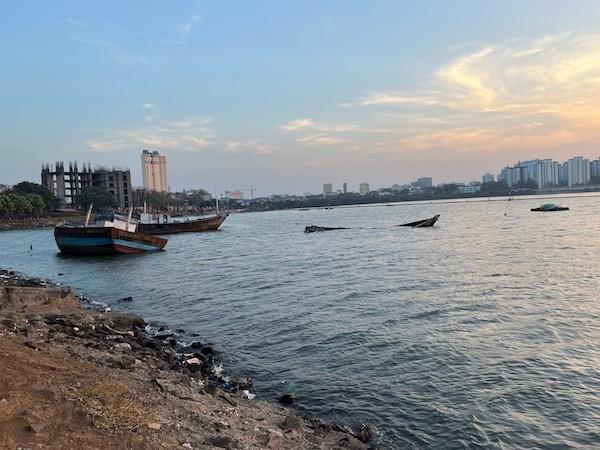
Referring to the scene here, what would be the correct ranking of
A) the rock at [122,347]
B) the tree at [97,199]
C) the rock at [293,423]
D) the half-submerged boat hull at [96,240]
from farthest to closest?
1. the tree at [97,199]
2. the half-submerged boat hull at [96,240]
3. the rock at [122,347]
4. the rock at [293,423]

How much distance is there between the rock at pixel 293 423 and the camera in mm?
8665

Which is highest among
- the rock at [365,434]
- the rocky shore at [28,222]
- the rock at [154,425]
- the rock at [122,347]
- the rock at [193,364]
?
the rocky shore at [28,222]

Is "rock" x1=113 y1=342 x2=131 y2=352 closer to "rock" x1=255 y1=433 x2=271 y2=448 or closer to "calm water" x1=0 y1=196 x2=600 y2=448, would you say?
"calm water" x1=0 y1=196 x2=600 y2=448

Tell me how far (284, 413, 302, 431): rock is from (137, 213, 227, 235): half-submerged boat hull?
68.2m

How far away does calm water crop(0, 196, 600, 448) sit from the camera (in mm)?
9742

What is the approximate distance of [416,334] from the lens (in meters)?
15.2

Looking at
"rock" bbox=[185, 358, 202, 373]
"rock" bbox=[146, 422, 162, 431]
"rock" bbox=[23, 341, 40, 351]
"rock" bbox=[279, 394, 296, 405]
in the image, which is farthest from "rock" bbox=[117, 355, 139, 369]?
"rock" bbox=[146, 422, 162, 431]

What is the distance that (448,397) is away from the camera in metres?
10.6

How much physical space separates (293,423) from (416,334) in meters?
7.39

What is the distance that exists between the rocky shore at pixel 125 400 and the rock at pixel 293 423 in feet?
0.06

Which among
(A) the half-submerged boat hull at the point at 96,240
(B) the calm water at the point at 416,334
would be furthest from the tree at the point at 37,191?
(B) the calm water at the point at 416,334

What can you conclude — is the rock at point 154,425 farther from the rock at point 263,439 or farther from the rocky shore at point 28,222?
the rocky shore at point 28,222

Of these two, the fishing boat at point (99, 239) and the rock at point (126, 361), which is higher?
the fishing boat at point (99, 239)

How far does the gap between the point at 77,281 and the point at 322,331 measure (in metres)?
22.0
